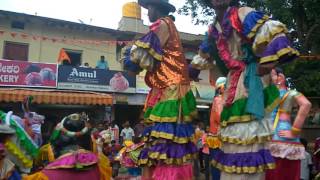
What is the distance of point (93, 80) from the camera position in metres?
19.6

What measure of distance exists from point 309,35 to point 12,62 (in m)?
11.9

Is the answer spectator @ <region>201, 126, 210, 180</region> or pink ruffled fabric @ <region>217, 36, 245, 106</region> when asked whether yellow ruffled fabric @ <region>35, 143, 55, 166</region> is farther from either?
spectator @ <region>201, 126, 210, 180</region>

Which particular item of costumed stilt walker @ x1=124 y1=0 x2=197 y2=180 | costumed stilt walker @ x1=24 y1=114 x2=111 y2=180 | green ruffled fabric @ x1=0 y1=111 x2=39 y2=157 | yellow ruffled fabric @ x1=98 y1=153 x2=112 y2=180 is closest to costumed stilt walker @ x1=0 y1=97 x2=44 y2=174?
green ruffled fabric @ x1=0 y1=111 x2=39 y2=157

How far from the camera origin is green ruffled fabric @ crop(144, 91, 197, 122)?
3395 millimetres

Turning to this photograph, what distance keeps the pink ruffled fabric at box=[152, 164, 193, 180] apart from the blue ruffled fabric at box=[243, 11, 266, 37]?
3.96ft

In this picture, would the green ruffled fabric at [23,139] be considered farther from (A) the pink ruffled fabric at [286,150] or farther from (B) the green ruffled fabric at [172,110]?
(A) the pink ruffled fabric at [286,150]

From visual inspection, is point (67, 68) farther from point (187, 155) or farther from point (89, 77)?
point (187, 155)

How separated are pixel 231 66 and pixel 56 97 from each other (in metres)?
15.2

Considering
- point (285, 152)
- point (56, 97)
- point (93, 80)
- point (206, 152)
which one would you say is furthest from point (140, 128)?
point (93, 80)

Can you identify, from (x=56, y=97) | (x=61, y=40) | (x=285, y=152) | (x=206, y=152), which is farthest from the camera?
(x=61, y=40)

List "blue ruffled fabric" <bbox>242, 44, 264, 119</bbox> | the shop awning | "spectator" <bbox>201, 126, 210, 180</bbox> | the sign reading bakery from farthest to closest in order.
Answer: the sign reading bakery
the shop awning
"spectator" <bbox>201, 126, 210, 180</bbox>
"blue ruffled fabric" <bbox>242, 44, 264, 119</bbox>

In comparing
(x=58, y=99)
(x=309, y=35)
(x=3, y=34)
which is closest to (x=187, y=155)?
(x=309, y=35)

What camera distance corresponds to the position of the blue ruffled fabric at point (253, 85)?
2.84 metres

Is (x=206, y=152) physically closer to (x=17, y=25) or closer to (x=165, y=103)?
(x=165, y=103)
